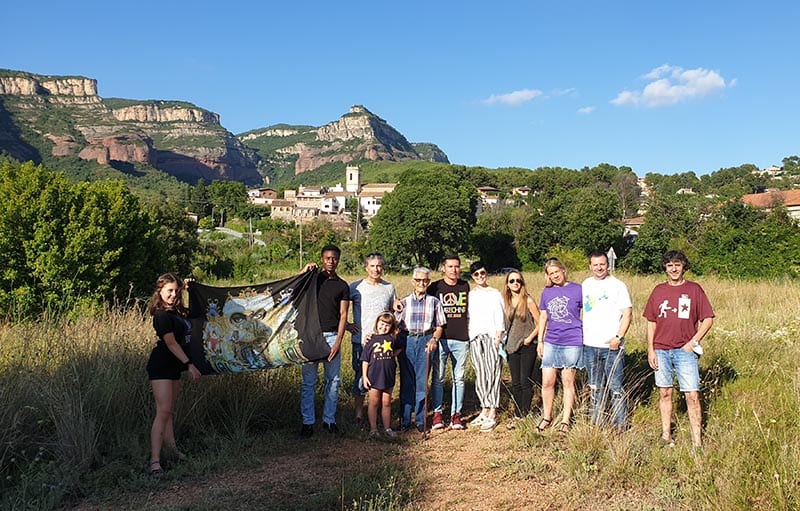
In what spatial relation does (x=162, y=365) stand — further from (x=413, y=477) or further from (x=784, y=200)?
(x=784, y=200)

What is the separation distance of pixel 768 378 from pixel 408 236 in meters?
42.3

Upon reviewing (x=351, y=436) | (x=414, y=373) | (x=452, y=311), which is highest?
(x=452, y=311)

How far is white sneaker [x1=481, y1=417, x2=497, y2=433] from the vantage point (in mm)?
6113

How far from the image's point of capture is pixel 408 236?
1922 inches

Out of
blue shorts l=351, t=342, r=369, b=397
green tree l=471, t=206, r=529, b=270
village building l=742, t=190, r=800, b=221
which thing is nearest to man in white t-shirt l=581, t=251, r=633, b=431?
blue shorts l=351, t=342, r=369, b=397

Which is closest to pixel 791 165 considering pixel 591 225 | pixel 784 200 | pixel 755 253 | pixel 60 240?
pixel 784 200

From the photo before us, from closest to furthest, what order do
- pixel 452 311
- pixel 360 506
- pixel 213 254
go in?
pixel 360 506 → pixel 452 311 → pixel 213 254

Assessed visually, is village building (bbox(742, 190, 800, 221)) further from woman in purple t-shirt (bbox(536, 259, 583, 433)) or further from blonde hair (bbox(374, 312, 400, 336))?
blonde hair (bbox(374, 312, 400, 336))

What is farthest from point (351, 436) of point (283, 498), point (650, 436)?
point (650, 436)

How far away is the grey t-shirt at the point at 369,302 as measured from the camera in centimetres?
611

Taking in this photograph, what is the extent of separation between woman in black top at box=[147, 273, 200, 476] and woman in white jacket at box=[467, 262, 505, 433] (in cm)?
300

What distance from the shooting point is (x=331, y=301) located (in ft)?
19.7

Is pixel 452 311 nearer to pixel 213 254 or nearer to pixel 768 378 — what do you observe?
pixel 768 378

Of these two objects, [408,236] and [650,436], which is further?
[408,236]
